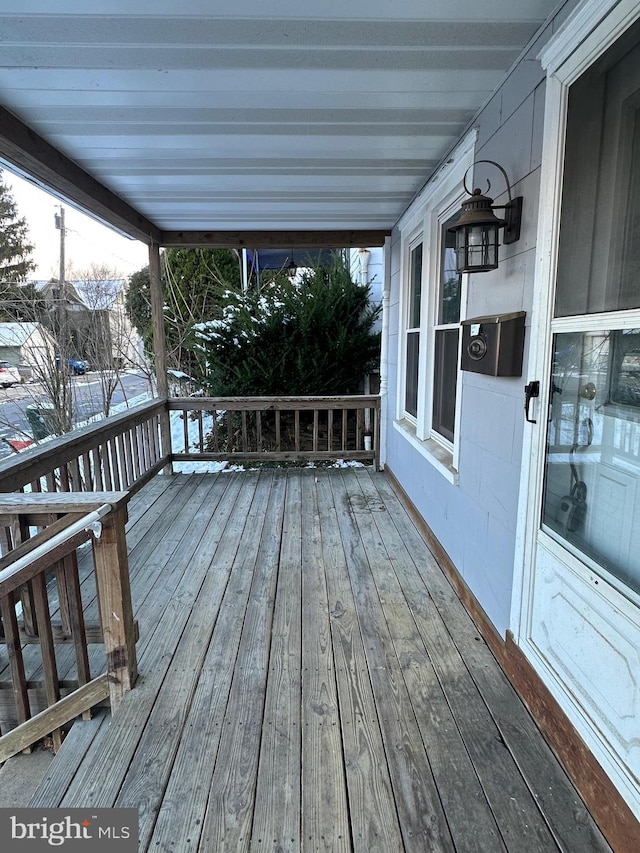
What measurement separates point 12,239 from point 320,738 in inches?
323

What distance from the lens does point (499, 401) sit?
189 centimetres

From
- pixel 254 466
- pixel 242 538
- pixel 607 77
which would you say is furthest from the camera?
pixel 254 466

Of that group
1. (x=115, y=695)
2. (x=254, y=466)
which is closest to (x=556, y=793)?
(x=115, y=695)

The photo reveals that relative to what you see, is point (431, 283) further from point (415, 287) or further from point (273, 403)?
point (273, 403)

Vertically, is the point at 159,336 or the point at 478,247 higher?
the point at 478,247

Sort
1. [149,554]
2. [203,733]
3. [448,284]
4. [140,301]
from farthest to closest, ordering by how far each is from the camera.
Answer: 1. [140,301]
2. [149,554]
3. [448,284]
4. [203,733]

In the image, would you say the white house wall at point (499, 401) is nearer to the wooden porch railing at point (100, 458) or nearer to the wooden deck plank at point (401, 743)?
the wooden deck plank at point (401, 743)

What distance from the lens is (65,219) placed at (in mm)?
6172

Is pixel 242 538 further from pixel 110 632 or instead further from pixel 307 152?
pixel 307 152

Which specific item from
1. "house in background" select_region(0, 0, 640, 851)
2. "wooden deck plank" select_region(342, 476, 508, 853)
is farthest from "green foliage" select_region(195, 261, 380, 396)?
"wooden deck plank" select_region(342, 476, 508, 853)

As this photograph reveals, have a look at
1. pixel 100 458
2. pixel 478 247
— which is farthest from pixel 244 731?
pixel 100 458

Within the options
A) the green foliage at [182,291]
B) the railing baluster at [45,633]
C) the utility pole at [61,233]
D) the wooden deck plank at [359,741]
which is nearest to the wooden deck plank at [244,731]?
the wooden deck plank at [359,741]

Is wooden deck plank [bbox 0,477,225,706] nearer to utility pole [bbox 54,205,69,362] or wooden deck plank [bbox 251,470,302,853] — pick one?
wooden deck plank [bbox 251,470,302,853]

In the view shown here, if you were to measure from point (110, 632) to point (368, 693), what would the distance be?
3.33ft
